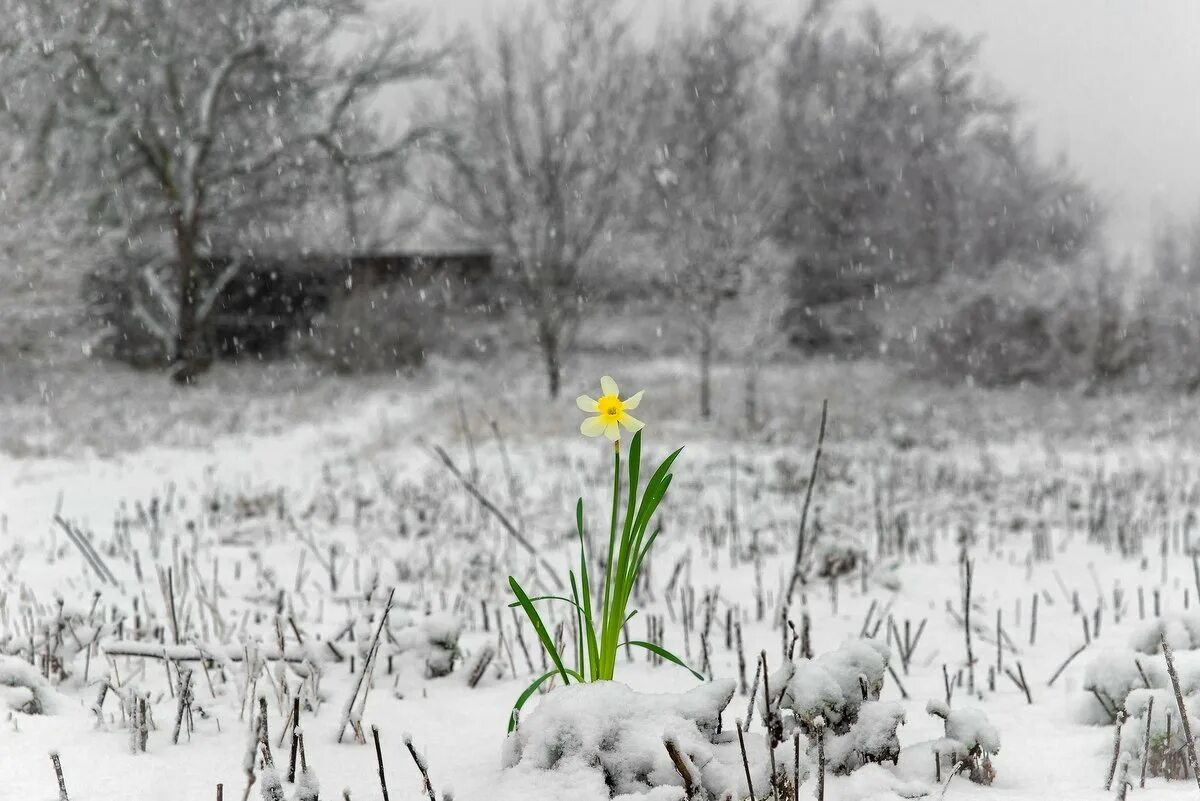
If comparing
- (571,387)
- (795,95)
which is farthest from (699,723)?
(795,95)

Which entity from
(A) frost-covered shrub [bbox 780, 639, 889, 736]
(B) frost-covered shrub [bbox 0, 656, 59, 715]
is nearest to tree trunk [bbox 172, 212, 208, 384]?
(B) frost-covered shrub [bbox 0, 656, 59, 715]

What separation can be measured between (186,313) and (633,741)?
19411 millimetres

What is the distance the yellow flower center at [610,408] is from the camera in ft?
5.91

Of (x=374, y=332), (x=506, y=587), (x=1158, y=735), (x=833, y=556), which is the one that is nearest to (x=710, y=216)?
(x=374, y=332)

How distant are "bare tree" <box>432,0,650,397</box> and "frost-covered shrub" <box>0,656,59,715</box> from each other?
43.4ft

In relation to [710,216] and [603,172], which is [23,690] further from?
[603,172]

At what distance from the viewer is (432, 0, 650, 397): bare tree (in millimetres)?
15344

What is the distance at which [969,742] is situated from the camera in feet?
5.37

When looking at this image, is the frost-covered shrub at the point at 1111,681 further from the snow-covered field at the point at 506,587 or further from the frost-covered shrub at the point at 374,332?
the frost-covered shrub at the point at 374,332

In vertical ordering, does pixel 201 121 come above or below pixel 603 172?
above

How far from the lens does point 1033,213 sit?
23.1m

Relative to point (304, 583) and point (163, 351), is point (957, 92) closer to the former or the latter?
point (163, 351)

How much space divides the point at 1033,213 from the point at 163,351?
900 inches

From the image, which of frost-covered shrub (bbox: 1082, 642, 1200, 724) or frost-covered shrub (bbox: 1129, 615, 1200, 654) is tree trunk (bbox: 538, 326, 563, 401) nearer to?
frost-covered shrub (bbox: 1129, 615, 1200, 654)
